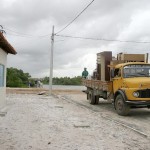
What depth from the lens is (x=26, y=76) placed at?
8306 cm

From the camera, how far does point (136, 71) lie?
54.1 ft

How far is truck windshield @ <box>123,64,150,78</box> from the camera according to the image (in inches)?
643

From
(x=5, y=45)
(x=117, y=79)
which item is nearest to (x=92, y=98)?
(x=117, y=79)

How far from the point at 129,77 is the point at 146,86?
1.16 m

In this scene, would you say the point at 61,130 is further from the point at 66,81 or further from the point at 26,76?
the point at 26,76

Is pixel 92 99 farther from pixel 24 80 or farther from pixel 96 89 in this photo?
pixel 24 80

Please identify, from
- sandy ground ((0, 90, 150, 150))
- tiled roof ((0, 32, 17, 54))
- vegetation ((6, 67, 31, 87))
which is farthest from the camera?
vegetation ((6, 67, 31, 87))

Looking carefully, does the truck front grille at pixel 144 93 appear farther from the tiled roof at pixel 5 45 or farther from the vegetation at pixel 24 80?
the vegetation at pixel 24 80

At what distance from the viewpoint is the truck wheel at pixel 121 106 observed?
51.4 ft

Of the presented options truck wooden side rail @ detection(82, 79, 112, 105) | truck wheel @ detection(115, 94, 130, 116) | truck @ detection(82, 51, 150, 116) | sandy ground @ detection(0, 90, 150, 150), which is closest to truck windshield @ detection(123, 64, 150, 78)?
truck @ detection(82, 51, 150, 116)

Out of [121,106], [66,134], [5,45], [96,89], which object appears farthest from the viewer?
[96,89]

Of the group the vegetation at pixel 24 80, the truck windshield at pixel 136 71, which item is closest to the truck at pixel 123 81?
the truck windshield at pixel 136 71

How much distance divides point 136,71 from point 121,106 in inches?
71.3

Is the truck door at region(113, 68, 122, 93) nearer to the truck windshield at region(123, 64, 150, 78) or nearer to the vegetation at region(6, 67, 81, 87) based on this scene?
the truck windshield at region(123, 64, 150, 78)
